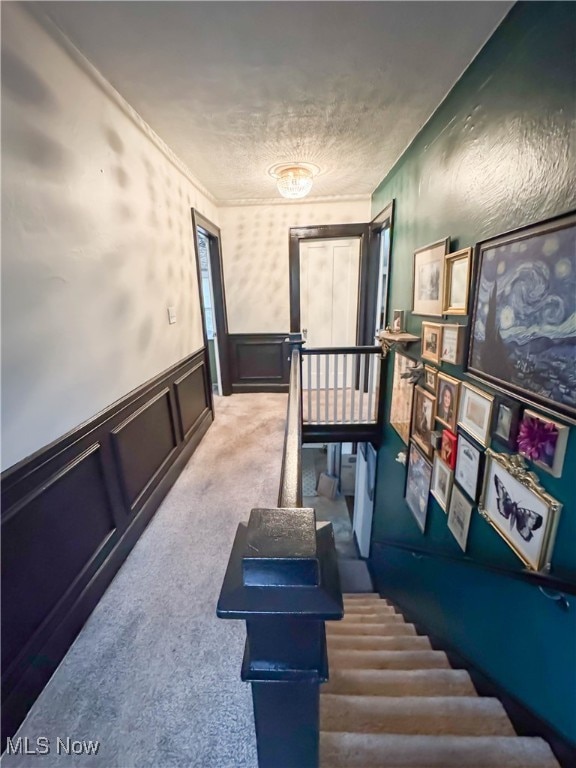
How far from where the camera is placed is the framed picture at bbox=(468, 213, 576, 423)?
103cm

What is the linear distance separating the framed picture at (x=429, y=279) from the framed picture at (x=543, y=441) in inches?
36.7

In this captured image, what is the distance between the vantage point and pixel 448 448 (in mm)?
1875

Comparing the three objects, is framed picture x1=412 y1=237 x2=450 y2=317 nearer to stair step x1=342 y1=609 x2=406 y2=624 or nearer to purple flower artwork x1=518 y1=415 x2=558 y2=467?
purple flower artwork x1=518 y1=415 x2=558 y2=467

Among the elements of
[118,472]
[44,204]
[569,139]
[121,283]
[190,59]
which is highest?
[190,59]

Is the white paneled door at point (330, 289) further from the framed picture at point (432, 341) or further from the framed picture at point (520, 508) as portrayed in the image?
the framed picture at point (520, 508)

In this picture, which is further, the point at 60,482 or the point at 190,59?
the point at 190,59

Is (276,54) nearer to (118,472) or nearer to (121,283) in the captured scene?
(121,283)

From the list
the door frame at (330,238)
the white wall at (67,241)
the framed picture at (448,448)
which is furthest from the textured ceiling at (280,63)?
the framed picture at (448,448)

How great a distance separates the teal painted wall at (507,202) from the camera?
3.44 feet

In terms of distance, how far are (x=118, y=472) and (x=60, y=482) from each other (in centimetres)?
42

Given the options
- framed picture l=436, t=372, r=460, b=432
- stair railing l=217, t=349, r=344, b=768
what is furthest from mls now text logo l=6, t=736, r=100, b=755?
framed picture l=436, t=372, r=460, b=432

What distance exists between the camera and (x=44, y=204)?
1217mm

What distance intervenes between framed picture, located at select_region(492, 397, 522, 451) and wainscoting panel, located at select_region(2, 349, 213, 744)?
1879 millimetres

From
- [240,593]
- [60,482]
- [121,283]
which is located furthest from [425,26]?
[60,482]
